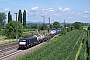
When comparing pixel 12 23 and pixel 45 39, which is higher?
pixel 12 23

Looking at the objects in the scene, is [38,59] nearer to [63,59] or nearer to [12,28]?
[63,59]

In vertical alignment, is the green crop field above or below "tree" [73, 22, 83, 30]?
below

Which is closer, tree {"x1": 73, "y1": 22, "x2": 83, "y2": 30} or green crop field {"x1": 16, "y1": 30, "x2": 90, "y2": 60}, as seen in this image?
green crop field {"x1": 16, "y1": 30, "x2": 90, "y2": 60}

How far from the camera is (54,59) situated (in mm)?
23969

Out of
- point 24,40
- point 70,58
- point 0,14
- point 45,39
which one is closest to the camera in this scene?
point 70,58

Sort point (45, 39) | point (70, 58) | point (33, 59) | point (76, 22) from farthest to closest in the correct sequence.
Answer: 1. point (76, 22)
2. point (45, 39)
3. point (70, 58)
4. point (33, 59)

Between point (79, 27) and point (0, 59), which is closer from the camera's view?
point (0, 59)

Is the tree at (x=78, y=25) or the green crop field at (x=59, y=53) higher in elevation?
the tree at (x=78, y=25)

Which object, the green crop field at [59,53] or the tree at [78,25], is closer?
the green crop field at [59,53]

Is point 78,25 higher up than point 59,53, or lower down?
higher up

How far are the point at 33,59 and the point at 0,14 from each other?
164 meters

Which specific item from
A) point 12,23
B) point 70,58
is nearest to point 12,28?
point 12,23

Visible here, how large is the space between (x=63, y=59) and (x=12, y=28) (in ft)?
170

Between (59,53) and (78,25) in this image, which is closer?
(59,53)
